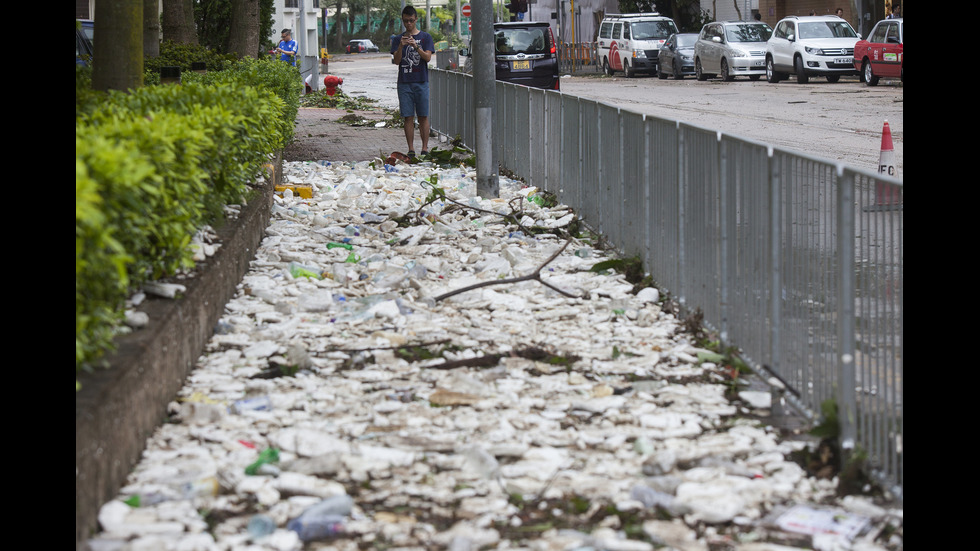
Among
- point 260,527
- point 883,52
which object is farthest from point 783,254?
point 883,52

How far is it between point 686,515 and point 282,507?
4.55ft

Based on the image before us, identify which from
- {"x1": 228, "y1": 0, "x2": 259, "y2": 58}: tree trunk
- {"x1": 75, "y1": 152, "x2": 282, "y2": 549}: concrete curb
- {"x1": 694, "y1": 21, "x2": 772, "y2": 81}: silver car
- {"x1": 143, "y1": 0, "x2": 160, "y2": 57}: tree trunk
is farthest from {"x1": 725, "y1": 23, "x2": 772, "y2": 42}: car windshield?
{"x1": 75, "y1": 152, "x2": 282, "y2": 549}: concrete curb

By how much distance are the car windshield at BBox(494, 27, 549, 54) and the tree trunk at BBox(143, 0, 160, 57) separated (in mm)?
12534

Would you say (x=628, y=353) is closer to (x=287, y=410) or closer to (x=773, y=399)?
(x=773, y=399)

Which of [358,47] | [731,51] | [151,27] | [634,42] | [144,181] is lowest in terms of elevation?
[144,181]

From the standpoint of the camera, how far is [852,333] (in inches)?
180

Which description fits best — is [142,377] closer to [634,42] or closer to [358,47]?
[634,42]

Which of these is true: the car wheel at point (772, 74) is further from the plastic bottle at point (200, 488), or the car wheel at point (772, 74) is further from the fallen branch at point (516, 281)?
the plastic bottle at point (200, 488)

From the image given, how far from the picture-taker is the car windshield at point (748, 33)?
3487 cm

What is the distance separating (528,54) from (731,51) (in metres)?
9.56

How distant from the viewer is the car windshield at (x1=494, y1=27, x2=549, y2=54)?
2666 cm

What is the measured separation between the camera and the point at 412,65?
1516 cm

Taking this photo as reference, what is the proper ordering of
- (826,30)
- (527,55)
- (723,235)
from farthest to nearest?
(826,30)
(527,55)
(723,235)
